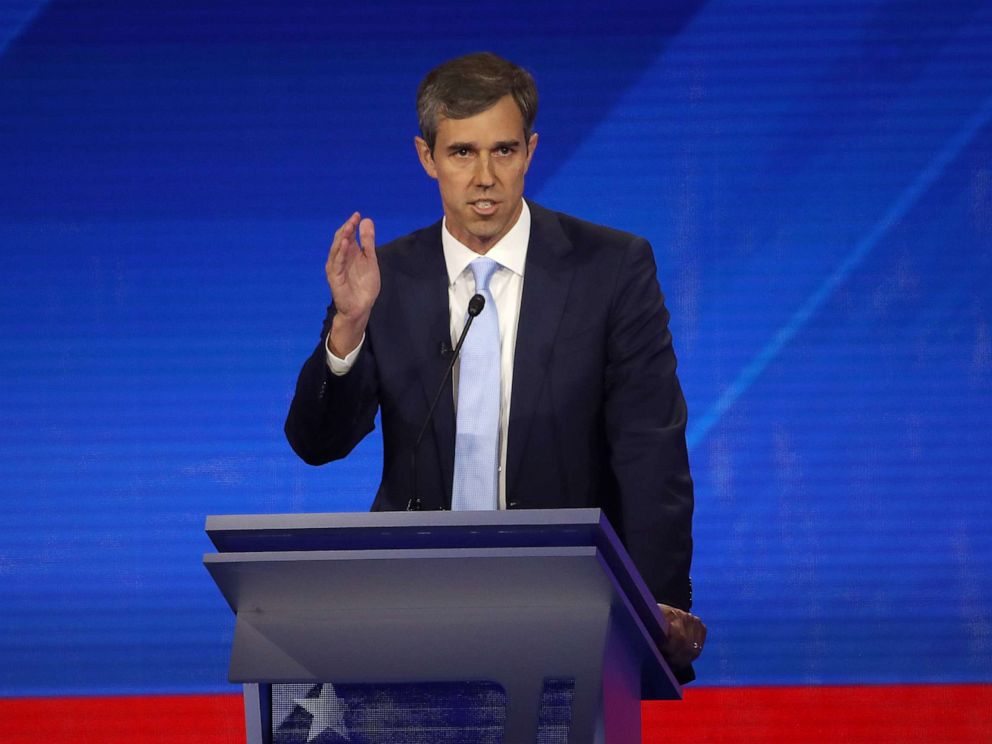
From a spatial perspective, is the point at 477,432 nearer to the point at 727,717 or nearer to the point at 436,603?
the point at 436,603

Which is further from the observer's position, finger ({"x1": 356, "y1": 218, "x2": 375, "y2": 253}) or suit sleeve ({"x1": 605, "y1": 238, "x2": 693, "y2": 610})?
suit sleeve ({"x1": 605, "y1": 238, "x2": 693, "y2": 610})

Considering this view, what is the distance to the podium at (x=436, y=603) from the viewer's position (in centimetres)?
130

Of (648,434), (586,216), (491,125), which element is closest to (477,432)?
(648,434)

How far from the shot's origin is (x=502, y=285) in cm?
227

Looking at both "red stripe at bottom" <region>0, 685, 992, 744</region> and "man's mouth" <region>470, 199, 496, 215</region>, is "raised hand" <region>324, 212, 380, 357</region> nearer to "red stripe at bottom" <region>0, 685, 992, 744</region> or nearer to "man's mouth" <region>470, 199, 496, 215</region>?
"man's mouth" <region>470, 199, 496, 215</region>

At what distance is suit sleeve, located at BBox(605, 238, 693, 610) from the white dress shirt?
6.0 inches

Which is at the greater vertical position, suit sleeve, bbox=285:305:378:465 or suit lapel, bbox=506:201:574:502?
suit lapel, bbox=506:201:574:502

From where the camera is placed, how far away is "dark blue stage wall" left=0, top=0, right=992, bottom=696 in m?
3.67

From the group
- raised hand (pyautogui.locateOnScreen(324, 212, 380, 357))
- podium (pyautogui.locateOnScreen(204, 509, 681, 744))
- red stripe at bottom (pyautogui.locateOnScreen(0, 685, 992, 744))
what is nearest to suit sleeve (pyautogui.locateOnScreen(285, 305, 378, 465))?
raised hand (pyautogui.locateOnScreen(324, 212, 380, 357))

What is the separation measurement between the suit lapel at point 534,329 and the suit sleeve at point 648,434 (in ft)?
0.31

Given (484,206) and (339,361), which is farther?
(484,206)

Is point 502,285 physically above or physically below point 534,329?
above

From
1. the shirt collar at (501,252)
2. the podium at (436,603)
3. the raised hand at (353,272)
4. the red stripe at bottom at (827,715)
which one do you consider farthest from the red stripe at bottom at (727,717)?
the podium at (436,603)

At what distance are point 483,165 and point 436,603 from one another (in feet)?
3.27
